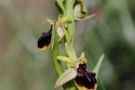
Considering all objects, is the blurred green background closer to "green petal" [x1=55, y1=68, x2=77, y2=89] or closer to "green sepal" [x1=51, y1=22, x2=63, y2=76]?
"green sepal" [x1=51, y1=22, x2=63, y2=76]

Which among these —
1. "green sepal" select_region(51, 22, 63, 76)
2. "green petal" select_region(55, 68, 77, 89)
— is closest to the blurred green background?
"green sepal" select_region(51, 22, 63, 76)

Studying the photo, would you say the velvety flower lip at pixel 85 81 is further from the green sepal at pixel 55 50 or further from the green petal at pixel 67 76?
the green sepal at pixel 55 50

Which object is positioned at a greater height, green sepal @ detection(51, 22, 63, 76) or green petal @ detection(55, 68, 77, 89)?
green sepal @ detection(51, 22, 63, 76)

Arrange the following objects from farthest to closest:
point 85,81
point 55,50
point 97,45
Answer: point 97,45
point 55,50
point 85,81

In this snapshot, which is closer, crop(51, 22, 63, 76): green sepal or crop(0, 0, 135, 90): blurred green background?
crop(51, 22, 63, 76): green sepal

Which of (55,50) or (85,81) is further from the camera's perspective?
(55,50)

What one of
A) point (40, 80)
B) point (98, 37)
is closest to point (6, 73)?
point (40, 80)

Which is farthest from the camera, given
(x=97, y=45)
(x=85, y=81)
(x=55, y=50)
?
(x=97, y=45)

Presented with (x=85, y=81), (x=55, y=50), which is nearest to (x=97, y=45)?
(x=55, y=50)

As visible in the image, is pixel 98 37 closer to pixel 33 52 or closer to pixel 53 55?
pixel 33 52

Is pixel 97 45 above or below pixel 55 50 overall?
below

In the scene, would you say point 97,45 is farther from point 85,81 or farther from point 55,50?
point 85,81
